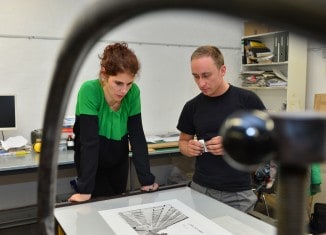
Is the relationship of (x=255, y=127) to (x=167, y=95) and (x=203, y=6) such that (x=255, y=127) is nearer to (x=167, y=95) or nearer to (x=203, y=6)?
(x=203, y=6)

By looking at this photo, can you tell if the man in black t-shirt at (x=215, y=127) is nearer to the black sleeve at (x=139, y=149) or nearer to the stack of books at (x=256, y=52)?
the black sleeve at (x=139, y=149)

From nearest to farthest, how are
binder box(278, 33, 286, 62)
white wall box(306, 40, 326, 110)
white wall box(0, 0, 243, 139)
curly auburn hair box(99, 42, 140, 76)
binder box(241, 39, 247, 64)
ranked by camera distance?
1. curly auburn hair box(99, 42, 140, 76)
2. white wall box(0, 0, 243, 139)
3. white wall box(306, 40, 326, 110)
4. binder box(278, 33, 286, 62)
5. binder box(241, 39, 247, 64)

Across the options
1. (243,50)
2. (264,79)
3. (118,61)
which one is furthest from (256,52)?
(118,61)

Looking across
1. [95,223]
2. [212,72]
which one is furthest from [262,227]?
[212,72]

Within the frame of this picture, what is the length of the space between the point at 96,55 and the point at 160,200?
2370 mm

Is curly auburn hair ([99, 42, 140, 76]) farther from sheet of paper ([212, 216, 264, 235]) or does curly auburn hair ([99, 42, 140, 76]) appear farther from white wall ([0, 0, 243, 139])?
white wall ([0, 0, 243, 139])

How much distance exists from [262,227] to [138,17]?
123 centimetres

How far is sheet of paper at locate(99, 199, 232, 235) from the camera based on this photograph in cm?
121

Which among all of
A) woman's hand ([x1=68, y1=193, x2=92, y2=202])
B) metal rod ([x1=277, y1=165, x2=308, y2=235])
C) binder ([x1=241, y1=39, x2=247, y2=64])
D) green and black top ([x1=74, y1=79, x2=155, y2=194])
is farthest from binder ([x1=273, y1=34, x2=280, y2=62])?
metal rod ([x1=277, y1=165, x2=308, y2=235])

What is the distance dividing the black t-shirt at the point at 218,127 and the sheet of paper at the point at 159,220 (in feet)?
0.91

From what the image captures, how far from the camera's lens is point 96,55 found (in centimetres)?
354

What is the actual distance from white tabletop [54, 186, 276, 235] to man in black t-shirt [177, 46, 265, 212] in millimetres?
106

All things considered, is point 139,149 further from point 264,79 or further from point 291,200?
point 264,79

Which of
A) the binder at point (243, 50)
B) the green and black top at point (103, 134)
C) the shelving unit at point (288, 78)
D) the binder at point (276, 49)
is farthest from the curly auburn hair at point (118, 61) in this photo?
the binder at point (243, 50)
